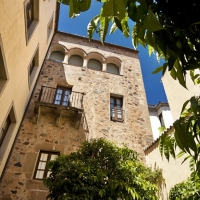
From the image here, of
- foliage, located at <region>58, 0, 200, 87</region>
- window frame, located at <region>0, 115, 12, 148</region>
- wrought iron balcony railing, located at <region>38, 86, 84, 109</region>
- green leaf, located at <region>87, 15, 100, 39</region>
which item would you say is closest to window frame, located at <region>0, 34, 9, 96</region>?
window frame, located at <region>0, 115, 12, 148</region>

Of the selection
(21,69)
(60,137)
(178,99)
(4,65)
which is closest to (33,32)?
(21,69)

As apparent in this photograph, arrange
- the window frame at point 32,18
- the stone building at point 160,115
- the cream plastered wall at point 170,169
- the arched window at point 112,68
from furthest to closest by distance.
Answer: the stone building at point 160,115, the arched window at point 112,68, the cream plastered wall at point 170,169, the window frame at point 32,18

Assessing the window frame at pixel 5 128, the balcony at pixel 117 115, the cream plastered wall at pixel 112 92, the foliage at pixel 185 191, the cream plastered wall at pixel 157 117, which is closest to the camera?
the foliage at pixel 185 191

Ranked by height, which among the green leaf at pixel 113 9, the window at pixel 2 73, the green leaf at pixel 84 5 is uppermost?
the window at pixel 2 73

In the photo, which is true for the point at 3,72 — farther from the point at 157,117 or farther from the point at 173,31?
the point at 157,117

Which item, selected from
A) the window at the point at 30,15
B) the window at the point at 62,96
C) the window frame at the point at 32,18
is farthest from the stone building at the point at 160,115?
the window at the point at 30,15

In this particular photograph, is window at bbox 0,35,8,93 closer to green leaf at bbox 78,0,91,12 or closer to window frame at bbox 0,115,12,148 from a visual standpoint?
window frame at bbox 0,115,12,148

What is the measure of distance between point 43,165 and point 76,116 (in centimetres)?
222

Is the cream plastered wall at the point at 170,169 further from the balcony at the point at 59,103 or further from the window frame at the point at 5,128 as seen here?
the window frame at the point at 5,128

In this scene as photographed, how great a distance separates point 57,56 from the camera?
10.8 metres

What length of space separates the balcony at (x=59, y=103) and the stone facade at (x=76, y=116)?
4 centimetres

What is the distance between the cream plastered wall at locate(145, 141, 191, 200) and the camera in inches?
204

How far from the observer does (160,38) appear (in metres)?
0.69

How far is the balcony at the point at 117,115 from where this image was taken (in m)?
8.59
